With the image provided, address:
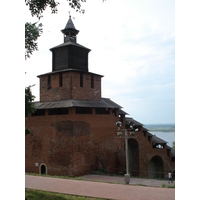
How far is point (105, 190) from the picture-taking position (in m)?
10.3

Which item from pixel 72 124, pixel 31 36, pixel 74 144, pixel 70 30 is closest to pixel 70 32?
pixel 70 30

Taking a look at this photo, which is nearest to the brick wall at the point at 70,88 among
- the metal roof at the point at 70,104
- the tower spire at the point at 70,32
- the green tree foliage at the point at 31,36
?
the metal roof at the point at 70,104

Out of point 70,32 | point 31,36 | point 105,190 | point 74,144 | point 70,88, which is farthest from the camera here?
point 70,32

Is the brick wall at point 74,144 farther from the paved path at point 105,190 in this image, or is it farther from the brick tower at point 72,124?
the paved path at point 105,190

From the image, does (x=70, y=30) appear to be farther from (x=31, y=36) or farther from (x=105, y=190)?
(x=105, y=190)

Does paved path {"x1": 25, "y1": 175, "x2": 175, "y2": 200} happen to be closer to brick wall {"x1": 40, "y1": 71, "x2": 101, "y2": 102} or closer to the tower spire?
brick wall {"x1": 40, "y1": 71, "x2": 101, "y2": 102}

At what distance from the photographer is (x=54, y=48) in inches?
770

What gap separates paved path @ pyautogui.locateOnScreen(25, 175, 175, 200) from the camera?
9250 mm

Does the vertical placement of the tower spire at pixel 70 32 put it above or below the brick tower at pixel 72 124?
above

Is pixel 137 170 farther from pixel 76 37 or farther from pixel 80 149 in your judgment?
pixel 76 37

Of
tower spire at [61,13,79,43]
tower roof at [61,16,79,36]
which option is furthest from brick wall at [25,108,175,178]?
tower roof at [61,16,79,36]

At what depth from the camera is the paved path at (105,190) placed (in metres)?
9.25

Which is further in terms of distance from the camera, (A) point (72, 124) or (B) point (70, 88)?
(B) point (70, 88)

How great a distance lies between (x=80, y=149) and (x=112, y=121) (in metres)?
4.13
